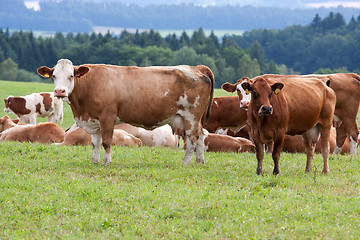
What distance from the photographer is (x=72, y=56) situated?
140250mm

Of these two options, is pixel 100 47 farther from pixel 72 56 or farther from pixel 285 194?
pixel 285 194

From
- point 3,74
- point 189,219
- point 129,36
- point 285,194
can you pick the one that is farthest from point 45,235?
point 129,36

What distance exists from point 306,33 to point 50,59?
103888mm

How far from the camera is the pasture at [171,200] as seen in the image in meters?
6.98

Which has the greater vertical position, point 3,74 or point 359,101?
point 359,101

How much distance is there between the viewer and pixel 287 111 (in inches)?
412

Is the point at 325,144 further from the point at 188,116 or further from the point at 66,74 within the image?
the point at 66,74

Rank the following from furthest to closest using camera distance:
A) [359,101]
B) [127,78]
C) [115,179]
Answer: [359,101] < [127,78] < [115,179]

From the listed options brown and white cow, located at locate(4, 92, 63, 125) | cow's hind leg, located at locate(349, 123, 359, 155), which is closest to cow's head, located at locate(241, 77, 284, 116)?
cow's hind leg, located at locate(349, 123, 359, 155)

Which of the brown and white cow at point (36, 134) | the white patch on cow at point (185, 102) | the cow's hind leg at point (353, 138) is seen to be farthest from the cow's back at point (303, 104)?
the brown and white cow at point (36, 134)

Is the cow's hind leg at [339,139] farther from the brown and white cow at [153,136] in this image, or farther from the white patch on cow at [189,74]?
the brown and white cow at [153,136]

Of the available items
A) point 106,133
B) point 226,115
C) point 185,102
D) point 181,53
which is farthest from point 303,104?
point 181,53

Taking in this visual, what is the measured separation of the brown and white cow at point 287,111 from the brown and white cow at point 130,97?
2.06m

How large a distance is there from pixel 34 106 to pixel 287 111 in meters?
17.8
